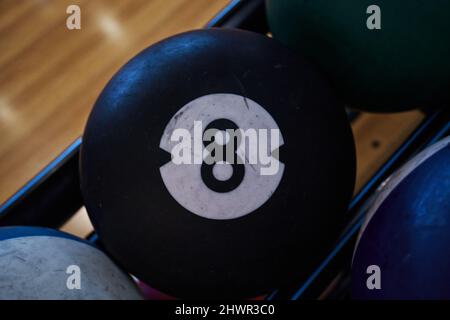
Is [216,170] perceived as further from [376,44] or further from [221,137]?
[376,44]

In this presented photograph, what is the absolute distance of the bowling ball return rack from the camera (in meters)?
1.37

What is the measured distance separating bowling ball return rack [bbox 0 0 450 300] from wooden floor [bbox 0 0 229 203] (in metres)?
0.67

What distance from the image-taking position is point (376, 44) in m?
1.15

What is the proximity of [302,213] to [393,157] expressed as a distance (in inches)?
27.1

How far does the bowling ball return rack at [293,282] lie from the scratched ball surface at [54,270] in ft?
0.82

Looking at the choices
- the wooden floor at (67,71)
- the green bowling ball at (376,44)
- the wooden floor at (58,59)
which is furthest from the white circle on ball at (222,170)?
the wooden floor at (58,59)

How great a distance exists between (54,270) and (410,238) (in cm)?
68

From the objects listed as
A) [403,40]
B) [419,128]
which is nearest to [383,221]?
[403,40]

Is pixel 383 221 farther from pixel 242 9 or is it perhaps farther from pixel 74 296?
pixel 242 9

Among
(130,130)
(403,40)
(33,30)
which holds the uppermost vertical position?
(33,30)

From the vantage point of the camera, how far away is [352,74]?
1238mm

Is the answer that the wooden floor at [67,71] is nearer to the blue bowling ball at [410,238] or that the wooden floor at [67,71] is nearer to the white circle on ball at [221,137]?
the blue bowling ball at [410,238]

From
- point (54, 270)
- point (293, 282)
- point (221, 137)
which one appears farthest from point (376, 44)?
point (54, 270)

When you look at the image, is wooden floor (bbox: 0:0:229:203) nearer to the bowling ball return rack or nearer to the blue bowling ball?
the bowling ball return rack
